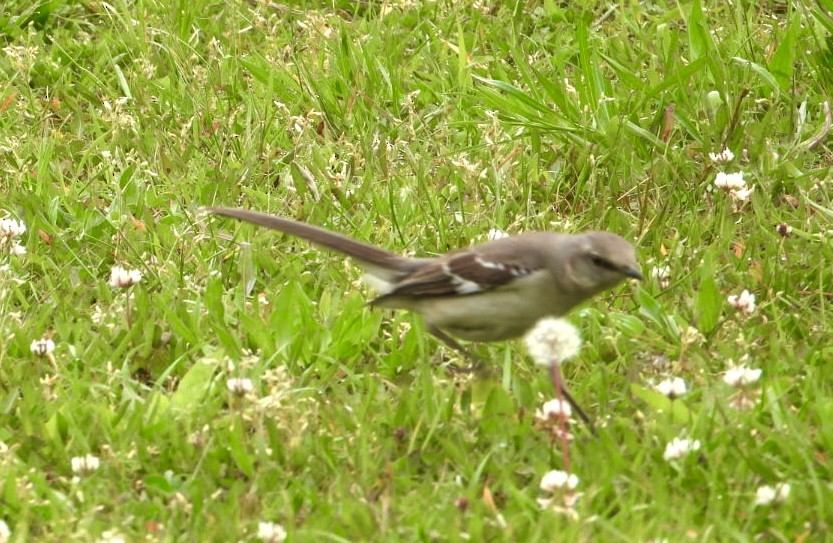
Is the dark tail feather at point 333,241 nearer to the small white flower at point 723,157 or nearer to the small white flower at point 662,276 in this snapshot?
the small white flower at point 662,276

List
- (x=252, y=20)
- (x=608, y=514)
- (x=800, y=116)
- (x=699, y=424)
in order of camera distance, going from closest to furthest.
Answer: (x=608, y=514)
(x=699, y=424)
(x=800, y=116)
(x=252, y=20)

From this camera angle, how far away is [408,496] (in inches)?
227

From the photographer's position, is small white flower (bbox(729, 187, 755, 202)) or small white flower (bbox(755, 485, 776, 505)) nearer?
small white flower (bbox(755, 485, 776, 505))

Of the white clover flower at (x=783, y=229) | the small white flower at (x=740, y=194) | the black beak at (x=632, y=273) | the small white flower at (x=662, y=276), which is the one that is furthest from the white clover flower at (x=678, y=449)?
the small white flower at (x=740, y=194)

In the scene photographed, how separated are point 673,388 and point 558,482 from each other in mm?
828

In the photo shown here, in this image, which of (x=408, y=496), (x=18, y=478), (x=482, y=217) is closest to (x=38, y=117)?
(x=482, y=217)

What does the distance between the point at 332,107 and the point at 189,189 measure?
121cm

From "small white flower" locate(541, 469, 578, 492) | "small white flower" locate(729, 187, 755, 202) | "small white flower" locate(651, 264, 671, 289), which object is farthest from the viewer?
"small white flower" locate(729, 187, 755, 202)

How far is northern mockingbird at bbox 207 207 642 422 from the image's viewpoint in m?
6.61

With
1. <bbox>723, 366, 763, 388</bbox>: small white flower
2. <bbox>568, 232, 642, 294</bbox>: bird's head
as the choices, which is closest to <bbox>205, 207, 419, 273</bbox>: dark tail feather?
<bbox>568, 232, 642, 294</bbox>: bird's head

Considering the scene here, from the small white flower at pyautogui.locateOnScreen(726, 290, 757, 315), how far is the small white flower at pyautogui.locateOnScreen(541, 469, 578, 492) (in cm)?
173

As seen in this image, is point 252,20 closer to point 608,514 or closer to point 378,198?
point 378,198

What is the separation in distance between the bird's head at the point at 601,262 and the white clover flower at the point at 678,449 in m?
0.90

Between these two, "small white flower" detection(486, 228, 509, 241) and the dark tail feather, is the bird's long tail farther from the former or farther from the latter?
"small white flower" detection(486, 228, 509, 241)
